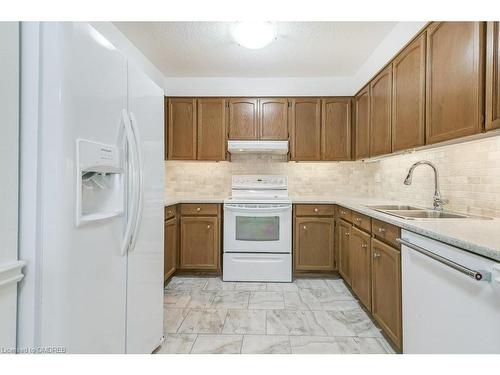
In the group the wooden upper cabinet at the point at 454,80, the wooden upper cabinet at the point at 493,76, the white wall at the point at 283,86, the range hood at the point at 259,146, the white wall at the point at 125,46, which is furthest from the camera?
the white wall at the point at 283,86

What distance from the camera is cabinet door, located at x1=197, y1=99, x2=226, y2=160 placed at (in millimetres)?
3346

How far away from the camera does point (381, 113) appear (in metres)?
2.49

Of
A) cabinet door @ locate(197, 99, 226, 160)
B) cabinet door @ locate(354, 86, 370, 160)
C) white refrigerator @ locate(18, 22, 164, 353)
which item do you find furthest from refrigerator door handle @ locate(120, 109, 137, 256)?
cabinet door @ locate(354, 86, 370, 160)

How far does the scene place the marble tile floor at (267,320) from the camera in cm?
180

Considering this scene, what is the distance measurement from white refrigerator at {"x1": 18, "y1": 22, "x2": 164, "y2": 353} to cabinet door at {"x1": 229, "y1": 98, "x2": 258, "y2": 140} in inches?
79.4

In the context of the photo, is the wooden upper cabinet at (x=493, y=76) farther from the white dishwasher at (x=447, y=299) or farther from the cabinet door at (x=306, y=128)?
the cabinet door at (x=306, y=128)

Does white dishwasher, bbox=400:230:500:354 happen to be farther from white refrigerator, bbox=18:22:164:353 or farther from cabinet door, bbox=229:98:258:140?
cabinet door, bbox=229:98:258:140

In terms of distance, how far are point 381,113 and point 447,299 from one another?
1794 millimetres

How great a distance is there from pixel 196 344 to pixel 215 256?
131 centimetres

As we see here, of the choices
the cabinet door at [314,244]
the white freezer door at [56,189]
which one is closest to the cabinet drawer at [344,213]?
the cabinet door at [314,244]

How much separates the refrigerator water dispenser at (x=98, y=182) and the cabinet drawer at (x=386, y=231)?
153cm

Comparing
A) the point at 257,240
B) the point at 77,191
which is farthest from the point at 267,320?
the point at 77,191

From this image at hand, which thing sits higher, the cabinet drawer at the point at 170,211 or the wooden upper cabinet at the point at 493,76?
the wooden upper cabinet at the point at 493,76

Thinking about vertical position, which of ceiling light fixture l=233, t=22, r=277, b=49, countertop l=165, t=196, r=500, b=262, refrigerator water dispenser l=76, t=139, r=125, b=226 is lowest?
countertop l=165, t=196, r=500, b=262
